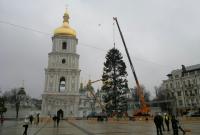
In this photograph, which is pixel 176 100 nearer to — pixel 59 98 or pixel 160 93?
pixel 160 93

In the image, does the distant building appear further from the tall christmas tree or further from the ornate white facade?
the ornate white facade

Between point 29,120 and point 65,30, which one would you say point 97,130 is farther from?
point 65,30

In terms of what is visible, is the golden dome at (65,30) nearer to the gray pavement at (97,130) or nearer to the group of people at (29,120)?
the group of people at (29,120)

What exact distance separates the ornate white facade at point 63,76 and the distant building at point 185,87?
31.1 m

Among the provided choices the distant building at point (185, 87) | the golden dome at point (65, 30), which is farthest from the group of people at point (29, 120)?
the distant building at point (185, 87)

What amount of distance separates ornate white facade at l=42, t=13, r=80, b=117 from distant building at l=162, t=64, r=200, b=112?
31102mm

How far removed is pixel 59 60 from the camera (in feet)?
254

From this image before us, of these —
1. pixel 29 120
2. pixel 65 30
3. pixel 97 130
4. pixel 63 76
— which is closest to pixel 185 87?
pixel 63 76

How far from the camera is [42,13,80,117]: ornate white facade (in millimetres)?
73750

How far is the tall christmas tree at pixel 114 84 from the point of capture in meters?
57.0

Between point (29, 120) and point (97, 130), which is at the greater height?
point (29, 120)

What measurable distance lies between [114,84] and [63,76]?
78.1ft

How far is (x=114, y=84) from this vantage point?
58.3 metres

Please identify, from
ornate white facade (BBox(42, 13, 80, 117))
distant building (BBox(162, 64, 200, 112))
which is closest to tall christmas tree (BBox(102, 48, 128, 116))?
ornate white facade (BBox(42, 13, 80, 117))
